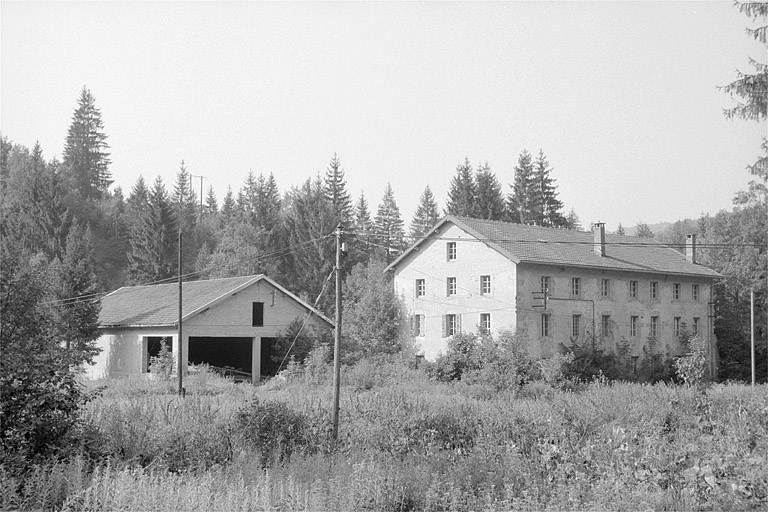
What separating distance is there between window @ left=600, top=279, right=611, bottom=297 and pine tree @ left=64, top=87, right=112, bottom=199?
52443mm

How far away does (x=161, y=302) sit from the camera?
138 feet

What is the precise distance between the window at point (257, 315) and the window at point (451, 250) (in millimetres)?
11845

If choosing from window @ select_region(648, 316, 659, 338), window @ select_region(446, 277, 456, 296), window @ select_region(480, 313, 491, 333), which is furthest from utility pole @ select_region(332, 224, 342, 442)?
window @ select_region(648, 316, 659, 338)

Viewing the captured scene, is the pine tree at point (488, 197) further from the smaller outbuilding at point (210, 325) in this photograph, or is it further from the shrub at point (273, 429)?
the shrub at point (273, 429)

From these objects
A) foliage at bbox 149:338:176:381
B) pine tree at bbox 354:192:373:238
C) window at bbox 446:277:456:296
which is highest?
pine tree at bbox 354:192:373:238

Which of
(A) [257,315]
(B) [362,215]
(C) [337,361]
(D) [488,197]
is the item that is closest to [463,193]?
(D) [488,197]

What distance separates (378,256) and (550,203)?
665 inches

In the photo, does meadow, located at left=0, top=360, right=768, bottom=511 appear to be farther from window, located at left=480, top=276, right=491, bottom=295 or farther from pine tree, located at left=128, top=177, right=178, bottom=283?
pine tree, located at left=128, top=177, right=178, bottom=283

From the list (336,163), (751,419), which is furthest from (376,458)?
(336,163)

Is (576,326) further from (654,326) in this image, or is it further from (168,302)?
(168,302)

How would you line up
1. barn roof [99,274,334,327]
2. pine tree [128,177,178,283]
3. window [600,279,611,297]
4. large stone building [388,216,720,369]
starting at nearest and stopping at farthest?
barn roof [99,274,334,327] → large stone building [388,216,720,369] → window [600,279,611,297] → pine tree [128,177,178,283]

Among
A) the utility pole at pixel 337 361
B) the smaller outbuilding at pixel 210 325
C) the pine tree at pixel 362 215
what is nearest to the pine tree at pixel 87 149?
the pine tree at pixel 362 215

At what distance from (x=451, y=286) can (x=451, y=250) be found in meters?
2.14

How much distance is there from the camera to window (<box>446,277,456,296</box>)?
150ft
